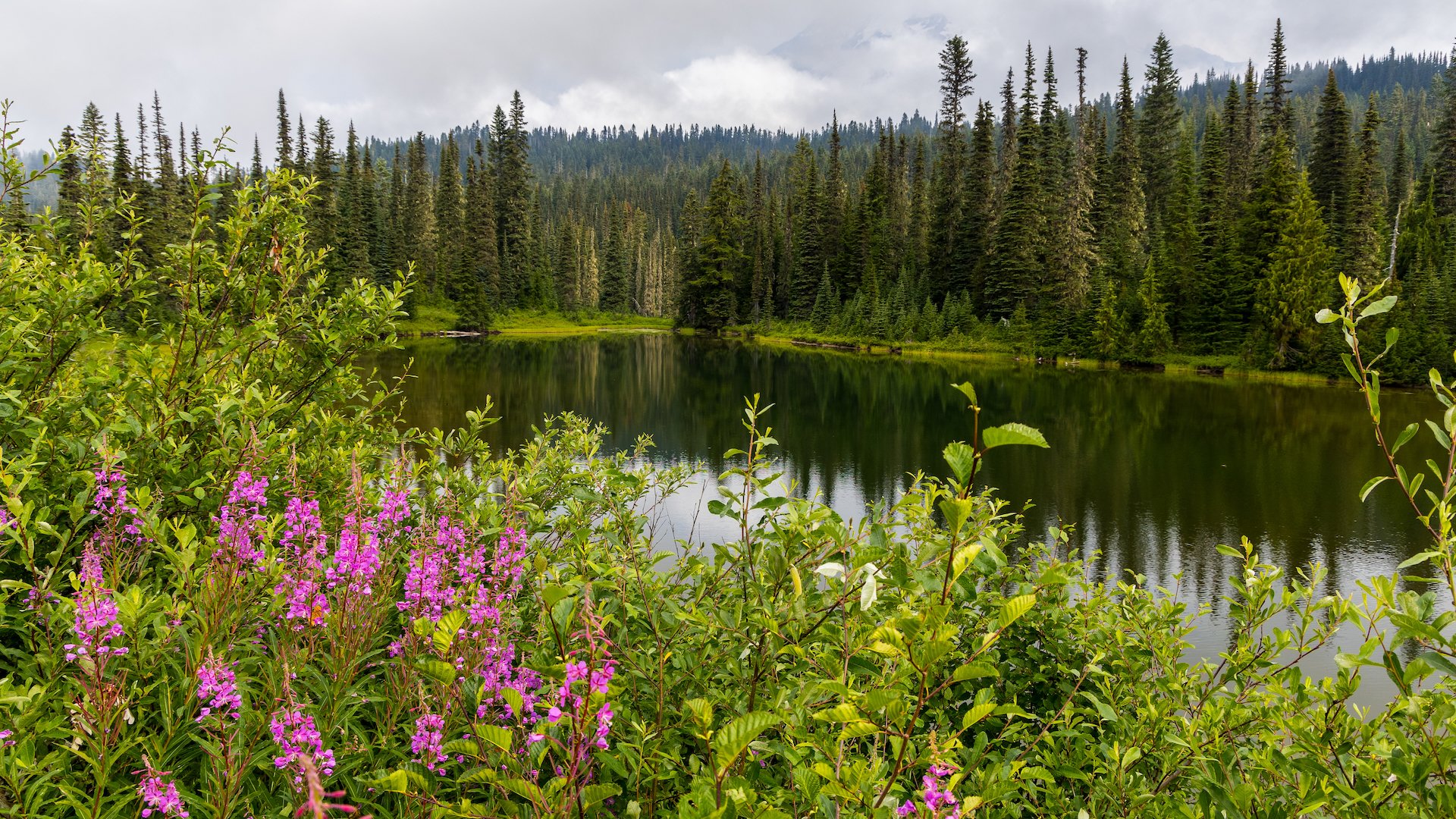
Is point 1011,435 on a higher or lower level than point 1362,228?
lower

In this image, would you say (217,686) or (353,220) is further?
(353,220)

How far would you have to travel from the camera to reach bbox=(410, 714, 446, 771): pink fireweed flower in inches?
77.5

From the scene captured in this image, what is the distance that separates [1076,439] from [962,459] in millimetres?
23196

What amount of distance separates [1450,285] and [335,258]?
231 feet

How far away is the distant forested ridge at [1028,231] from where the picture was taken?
4100cm

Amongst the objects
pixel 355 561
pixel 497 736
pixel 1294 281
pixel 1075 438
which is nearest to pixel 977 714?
pixel 497 736

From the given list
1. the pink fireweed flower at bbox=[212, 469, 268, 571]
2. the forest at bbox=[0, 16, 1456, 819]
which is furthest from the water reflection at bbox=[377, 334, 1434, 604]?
the pink fireweed flower at bbox=[212, 469, 268, 571]

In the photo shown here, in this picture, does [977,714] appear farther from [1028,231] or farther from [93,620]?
[1028,231]

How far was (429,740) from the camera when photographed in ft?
6.63

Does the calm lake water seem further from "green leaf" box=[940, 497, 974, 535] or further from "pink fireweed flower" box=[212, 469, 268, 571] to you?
"green leaf" box=[940, 497, 974, 535]

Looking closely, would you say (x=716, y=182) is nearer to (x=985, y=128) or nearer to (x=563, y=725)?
(x=985, y=128)

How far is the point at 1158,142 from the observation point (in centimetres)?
5938

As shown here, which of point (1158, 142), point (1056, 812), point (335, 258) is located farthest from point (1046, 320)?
point (335, 258)

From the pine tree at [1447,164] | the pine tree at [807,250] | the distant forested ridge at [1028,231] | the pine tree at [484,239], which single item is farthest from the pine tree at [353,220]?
the pine tree at [1447,164]
